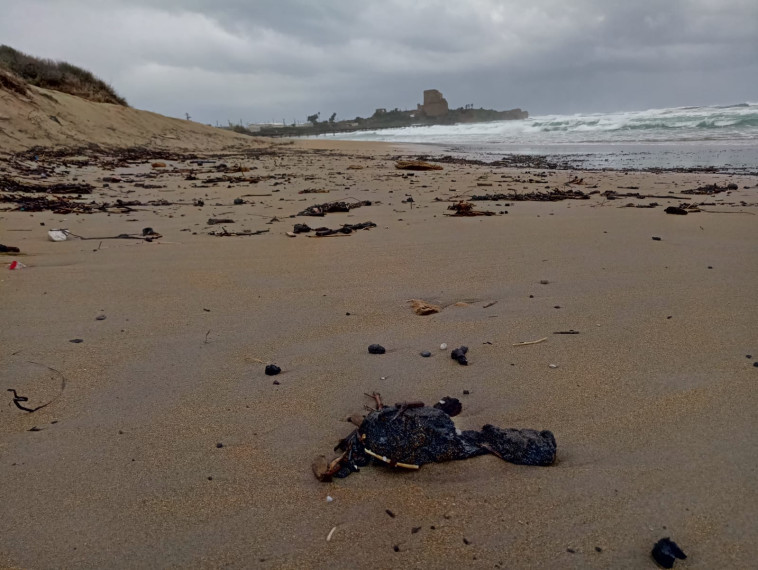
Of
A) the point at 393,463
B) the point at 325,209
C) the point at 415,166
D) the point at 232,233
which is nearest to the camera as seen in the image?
the point at 393,463

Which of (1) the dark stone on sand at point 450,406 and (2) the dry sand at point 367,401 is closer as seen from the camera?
(2) the dry sand at point 367,401

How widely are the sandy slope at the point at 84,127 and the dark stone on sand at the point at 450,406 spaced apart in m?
10.2

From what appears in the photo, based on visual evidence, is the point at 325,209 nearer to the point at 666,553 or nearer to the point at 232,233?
the point at 232,233

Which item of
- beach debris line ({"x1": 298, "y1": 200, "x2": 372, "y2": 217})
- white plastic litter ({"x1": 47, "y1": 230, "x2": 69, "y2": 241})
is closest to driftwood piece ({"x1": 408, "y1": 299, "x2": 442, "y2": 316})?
beach debris line ({"x1": 298, "y1": 200, "x2": 372, "y2": 217})

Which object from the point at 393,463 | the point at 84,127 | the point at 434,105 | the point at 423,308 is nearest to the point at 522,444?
the point at 393,463

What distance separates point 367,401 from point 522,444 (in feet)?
1.62

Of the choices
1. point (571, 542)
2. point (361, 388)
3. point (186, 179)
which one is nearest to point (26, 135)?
point (186, 179)

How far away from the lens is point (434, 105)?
329 feet

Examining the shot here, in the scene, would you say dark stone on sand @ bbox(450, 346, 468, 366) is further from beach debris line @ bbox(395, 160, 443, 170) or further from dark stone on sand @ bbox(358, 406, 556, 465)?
beach debris line @ bbox(395, 160, 443, 170)

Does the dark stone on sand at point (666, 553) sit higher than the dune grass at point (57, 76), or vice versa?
the dune grass at point (57, 76)

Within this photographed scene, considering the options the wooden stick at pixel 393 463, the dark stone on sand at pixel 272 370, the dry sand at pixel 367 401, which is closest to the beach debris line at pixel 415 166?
the dry sand at pixel 367 401

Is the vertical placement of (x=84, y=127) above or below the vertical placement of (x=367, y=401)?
above

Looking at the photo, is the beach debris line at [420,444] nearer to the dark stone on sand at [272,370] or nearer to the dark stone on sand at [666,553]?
the dark stone on sand at [666,553]

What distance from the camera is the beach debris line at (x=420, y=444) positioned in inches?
49.9
